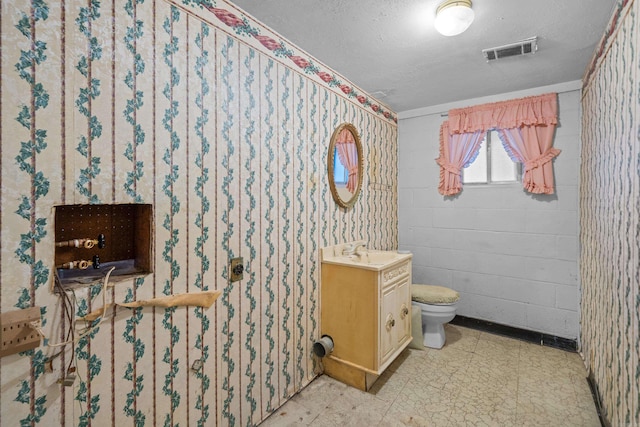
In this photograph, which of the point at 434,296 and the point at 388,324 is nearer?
the point at 388,324

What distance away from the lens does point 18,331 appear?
98 centimetres

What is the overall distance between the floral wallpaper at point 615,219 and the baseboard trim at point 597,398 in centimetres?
3

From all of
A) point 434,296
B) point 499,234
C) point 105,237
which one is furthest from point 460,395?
point 105,237

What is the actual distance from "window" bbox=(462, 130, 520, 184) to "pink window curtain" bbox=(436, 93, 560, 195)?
0.37ft

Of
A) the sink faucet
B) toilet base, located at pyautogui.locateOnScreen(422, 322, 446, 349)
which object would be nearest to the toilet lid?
toilet base, located at pyautogui.locateOnScreen(422, 322, 446, 349)

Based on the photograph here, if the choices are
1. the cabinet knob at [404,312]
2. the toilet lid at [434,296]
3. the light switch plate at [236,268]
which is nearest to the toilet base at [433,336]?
→ the toilet lid at [434,296]

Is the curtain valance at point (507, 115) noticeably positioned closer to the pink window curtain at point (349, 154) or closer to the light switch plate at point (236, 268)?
the pink window curtain at point (349, 154)

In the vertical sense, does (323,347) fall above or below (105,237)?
below

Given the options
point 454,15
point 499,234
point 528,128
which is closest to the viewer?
point 454,15

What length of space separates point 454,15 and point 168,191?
173 cm

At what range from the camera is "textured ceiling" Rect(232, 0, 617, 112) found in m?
1.68

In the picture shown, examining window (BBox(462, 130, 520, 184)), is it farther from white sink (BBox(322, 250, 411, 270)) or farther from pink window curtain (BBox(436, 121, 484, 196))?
white sink (BBox(322, 250, 411, 270))

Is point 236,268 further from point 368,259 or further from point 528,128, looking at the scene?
point 528,128

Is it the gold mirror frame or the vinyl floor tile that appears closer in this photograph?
the vinyl floor tile
